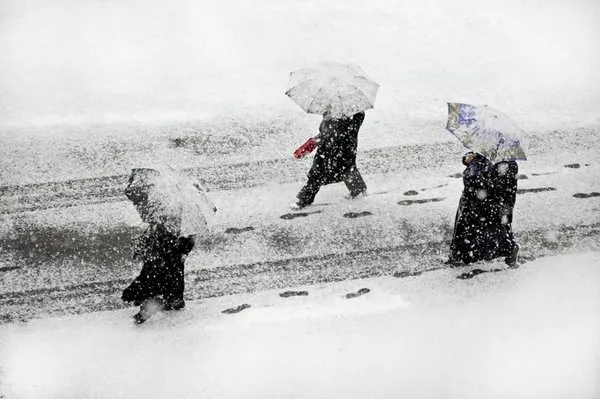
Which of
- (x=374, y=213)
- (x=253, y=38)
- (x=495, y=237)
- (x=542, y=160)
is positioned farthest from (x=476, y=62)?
(x=495, y=237)

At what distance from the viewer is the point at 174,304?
21.6ft

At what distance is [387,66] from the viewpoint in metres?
11.8

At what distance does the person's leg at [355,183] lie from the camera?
8.30 metres

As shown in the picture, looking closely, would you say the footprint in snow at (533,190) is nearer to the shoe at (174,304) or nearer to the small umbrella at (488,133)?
the small umbrella at (488,133)

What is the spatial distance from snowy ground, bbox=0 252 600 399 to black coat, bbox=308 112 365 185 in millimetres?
1525

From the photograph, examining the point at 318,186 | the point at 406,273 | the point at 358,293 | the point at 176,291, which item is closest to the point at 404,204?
the point at 318,186

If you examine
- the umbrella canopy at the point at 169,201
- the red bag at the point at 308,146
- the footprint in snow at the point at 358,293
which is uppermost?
the red bag at the point at 308,146

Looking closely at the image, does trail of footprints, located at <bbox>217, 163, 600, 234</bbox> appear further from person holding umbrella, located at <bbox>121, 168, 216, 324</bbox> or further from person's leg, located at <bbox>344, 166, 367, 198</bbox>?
person holding umbrella, located at <bbox>121, 168, 216, 324</bbox>

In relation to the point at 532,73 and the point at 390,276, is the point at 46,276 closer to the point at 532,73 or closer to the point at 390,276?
the point at 390,276

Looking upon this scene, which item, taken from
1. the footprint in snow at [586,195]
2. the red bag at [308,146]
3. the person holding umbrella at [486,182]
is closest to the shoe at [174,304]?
the red bag at [308,146]

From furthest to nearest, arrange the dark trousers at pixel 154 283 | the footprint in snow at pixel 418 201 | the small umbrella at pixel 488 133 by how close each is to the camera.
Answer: the footprint in snow at pixel 418 201 → the small umbrella at pixel 488 133 → the dark trousers at pixel 154 283

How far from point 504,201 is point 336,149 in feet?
6.88

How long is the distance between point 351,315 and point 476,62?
697 cm

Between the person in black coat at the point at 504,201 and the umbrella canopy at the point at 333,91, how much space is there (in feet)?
5.16
